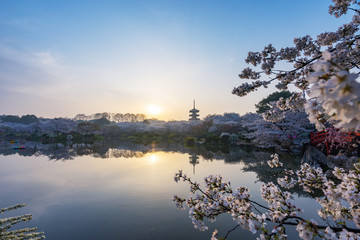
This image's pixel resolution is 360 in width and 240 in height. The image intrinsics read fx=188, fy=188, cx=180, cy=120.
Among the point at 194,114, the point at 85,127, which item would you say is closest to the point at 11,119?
the point at 85,127

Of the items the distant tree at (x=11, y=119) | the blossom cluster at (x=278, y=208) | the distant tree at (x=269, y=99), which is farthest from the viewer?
the distant tree at (x=11, y=119)

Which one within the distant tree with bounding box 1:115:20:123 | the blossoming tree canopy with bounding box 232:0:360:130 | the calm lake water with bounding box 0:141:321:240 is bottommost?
the calm lake water with bounding box 0:141:321:240

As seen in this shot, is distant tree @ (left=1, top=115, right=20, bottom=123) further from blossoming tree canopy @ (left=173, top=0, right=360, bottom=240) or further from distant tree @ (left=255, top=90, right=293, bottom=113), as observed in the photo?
blossoming tree canopy @ (left=173, top=0, right=360, bottom=240)

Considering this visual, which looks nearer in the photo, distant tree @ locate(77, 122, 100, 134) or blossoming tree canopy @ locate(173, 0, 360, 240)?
blossoming tree canopy @ locate(173, 0, 360, 240)

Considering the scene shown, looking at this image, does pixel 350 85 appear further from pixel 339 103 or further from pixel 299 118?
pixel 299 118

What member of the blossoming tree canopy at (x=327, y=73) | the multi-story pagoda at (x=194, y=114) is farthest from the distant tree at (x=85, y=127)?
the blossoming tree canopy at (x=327, y=73)

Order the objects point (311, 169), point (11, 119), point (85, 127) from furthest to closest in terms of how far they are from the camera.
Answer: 1. point (11, 119)
2. point (85, 127)
3. point (311, 169)

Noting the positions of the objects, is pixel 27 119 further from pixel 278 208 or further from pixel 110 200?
pixel 278 208

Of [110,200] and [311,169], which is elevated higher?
[311,169]

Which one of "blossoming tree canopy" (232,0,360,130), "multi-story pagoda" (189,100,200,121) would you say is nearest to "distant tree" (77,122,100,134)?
"multi-story pagoda" (189,100,200,121)

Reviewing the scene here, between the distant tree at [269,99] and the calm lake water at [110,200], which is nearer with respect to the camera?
the calm lake water at [110,200]

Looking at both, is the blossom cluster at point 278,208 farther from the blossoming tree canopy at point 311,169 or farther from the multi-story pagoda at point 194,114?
the multi-story pagoda at point 194,114

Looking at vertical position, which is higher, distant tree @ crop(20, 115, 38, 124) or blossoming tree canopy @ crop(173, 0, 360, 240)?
distant tree @ crop(20, 115, 38, 124)

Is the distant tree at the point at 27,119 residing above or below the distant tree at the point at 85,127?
above
